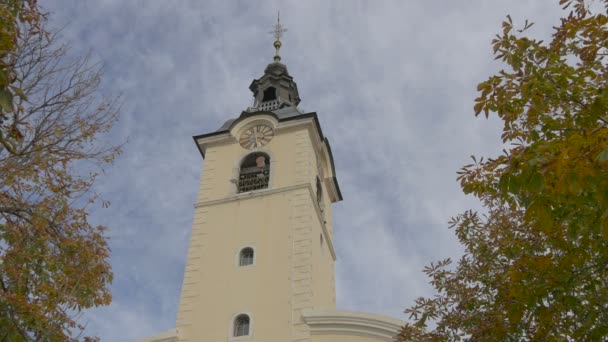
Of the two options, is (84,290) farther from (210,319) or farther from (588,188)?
(210,319)

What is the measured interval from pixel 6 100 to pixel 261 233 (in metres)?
15.2

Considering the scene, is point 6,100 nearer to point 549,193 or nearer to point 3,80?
point 3,80

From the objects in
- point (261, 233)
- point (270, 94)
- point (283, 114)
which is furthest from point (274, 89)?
point (261, 233)

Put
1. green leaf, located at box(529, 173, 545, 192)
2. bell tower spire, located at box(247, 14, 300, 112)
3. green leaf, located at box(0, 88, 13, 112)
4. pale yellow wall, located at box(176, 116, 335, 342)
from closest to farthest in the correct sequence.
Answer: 1. green leaf, located at box(0, 88, 13, 112)
2. green leaf, located at box(529, 173, 545, 192)
3. pale yellow wall, located at box(176, 116, 335, 342)
4. bell tower spire, located at box(247, 14, 300, 112)

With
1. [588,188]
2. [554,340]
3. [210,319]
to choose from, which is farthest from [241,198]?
[588,188]

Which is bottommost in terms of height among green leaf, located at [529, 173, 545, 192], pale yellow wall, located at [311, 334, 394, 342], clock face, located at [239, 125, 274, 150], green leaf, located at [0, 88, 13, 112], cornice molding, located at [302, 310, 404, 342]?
green leaf, located at [529, 173, 545, 192]

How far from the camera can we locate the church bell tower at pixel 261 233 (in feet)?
57.3

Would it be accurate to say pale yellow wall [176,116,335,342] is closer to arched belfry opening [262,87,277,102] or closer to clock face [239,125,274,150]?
clock face [239,125,274,150]

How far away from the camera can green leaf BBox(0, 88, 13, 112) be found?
4.43 meters

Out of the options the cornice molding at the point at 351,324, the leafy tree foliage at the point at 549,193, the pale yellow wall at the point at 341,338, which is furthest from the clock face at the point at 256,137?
the leafy tree foliage at the point at 549,193

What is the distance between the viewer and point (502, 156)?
6098 millimetres

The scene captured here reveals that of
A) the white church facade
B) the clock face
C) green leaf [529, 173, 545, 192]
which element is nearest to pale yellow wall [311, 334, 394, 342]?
the white church facade

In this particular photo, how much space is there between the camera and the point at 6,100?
176 inches

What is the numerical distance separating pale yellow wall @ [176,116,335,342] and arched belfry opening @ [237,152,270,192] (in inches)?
9.9
